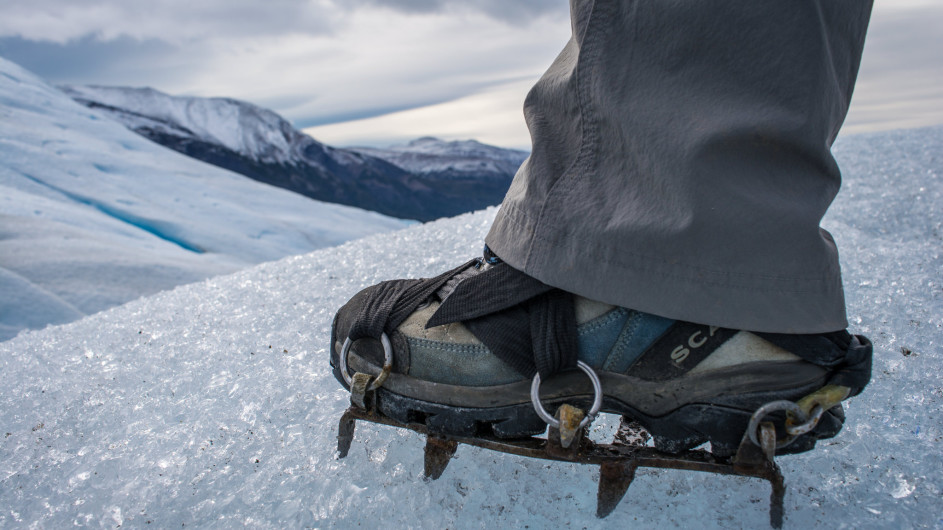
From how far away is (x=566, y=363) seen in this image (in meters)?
0.82

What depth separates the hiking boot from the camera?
0.78 m

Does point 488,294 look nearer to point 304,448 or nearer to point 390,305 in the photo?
point 390,305

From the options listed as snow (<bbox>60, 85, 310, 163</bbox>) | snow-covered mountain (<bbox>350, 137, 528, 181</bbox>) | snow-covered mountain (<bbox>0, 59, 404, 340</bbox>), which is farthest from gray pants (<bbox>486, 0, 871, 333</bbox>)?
snow-covered mountain (<bbox>350, 137, 528, 181</bbox>)

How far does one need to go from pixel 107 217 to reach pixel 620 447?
7.86 metres

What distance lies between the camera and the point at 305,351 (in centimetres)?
136

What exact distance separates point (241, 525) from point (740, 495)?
77cm

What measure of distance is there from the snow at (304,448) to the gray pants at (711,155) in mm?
320

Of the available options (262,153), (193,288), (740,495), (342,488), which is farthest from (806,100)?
(262,153)

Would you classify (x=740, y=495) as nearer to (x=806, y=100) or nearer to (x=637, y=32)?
(x=806, y=100)

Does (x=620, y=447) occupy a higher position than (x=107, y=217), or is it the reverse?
(x=620, y=447)

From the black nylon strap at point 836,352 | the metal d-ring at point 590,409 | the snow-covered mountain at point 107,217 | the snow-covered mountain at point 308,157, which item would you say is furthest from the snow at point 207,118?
the black nylon strap at point 836,352

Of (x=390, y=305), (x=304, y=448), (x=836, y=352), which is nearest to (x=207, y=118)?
(x=304, y=448)

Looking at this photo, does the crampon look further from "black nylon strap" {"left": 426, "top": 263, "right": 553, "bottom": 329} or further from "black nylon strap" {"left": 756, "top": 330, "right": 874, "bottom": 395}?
"black nylon strap" {"left": 426, "top": 263, "right": 553, "bottom": 329}

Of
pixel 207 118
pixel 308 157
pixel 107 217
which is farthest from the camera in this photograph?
pixel 308 157
